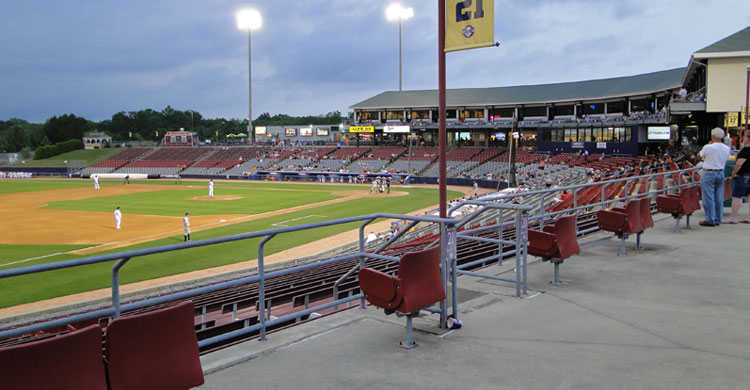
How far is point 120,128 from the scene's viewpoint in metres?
166

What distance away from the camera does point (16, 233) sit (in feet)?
106

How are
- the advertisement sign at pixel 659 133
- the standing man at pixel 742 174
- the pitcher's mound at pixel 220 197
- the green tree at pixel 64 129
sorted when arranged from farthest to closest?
1. the green tree at pixel 64 129
2. the pitcher's mound at pixel 220 197
3. the advertisement sign at pixel 659 133
4. the standing man at pixel 742 174

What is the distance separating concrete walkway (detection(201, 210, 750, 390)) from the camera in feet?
16.1

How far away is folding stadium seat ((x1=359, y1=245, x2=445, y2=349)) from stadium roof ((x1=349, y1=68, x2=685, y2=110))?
51.1 metres

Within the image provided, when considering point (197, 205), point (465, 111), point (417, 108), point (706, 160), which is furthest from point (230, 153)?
point (706, 160)

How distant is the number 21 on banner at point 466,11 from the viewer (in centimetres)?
691

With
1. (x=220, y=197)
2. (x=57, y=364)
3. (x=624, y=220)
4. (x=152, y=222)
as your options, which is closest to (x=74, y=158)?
(x=220, y=197)

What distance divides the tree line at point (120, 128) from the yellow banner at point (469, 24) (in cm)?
14848

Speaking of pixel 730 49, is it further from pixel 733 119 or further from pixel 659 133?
pixel 659 133

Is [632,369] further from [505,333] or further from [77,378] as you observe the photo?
[77,378]

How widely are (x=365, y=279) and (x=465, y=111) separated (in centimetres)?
8181

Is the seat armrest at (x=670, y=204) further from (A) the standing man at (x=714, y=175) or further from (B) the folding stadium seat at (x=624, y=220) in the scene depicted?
(B) the folding stadium seat at (x=624, y=220)

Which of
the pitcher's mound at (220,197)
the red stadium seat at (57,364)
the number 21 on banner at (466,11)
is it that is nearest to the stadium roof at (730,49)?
the number 21 on banner at (466,11)

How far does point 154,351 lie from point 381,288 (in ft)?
8.39
